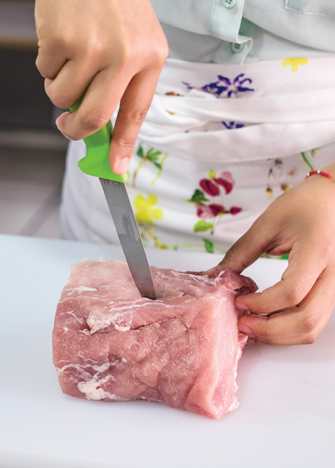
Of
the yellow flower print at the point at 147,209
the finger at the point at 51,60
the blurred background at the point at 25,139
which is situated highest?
the finger at the point at 51,60

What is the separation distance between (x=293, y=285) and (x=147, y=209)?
1.68ft

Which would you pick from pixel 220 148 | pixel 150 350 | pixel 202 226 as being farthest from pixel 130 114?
pixel 202 226

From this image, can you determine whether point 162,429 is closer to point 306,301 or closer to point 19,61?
point 306,301

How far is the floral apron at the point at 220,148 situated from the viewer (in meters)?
1.14

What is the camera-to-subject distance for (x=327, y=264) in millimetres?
941

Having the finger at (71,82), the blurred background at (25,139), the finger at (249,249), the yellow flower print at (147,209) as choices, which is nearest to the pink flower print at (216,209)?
the yellow flower print at (147,209)

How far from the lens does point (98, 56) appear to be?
2.21 ft

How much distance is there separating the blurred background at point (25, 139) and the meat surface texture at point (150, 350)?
186 cm

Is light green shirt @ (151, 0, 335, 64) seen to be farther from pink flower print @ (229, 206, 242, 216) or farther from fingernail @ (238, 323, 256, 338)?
fingernail @ (238, 323, 256, 338)

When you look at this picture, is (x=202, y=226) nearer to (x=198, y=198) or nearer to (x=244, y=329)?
(x=198, y=198)

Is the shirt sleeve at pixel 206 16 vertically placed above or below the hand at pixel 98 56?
below

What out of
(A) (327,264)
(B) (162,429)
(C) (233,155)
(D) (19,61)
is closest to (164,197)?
(C) (233,155)

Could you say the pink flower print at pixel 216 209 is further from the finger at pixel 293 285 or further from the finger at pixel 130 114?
the finger at pixel 130 114

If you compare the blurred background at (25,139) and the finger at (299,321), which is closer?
the finger at (299,321)
